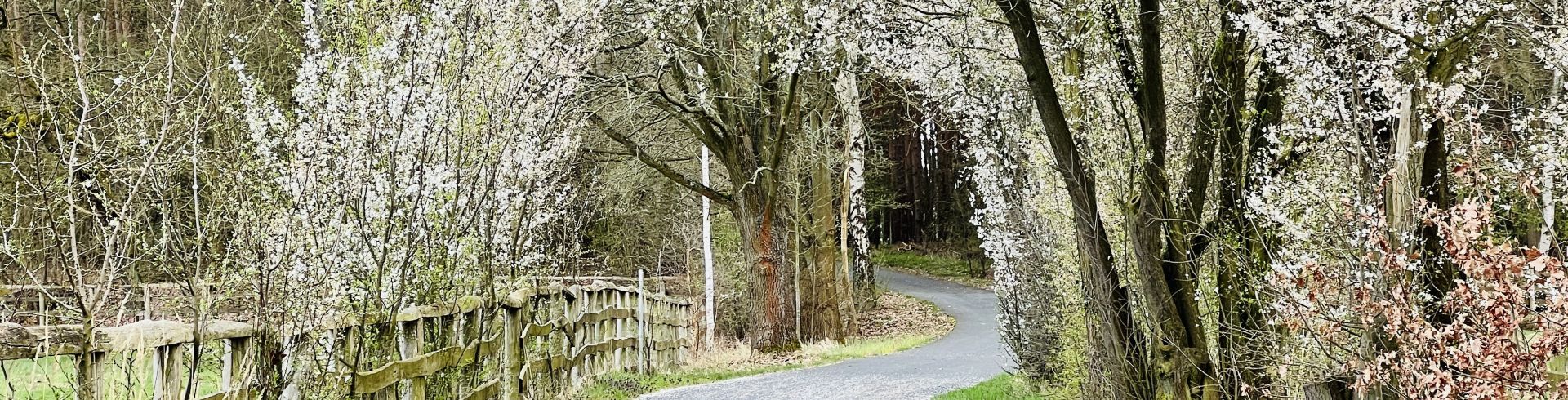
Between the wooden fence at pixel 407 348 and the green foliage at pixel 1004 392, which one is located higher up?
the wooden fence at pixel 407 348

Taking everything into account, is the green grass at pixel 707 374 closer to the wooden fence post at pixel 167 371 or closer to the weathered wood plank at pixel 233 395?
the weathered wood plank at pixel 233 395

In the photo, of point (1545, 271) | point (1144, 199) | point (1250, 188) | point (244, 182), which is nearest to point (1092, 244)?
point (1144, 199)

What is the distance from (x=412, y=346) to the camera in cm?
561

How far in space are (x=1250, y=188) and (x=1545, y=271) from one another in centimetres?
237

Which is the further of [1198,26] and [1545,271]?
[1198,26]

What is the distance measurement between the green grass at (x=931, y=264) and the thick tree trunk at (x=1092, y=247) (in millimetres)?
29743

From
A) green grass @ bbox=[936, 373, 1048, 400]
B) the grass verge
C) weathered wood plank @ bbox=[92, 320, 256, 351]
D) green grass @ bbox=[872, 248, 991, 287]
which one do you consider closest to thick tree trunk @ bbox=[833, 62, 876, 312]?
the grass verge

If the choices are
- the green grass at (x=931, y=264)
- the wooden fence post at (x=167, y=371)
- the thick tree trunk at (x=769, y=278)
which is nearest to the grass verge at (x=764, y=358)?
the thick tree trunk at (x=769, y=278)

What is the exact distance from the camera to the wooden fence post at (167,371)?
3.54 metres

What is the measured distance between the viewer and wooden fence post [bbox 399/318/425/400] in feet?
18.1

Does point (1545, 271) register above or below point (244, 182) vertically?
below

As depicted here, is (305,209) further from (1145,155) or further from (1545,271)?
(1545,271)

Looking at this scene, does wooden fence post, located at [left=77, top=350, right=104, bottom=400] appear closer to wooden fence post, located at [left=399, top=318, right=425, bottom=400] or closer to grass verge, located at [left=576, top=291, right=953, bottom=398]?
wooden fence post, located at [left=399, top=318, right=425, bottom=400]

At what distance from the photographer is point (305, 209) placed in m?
4.86
